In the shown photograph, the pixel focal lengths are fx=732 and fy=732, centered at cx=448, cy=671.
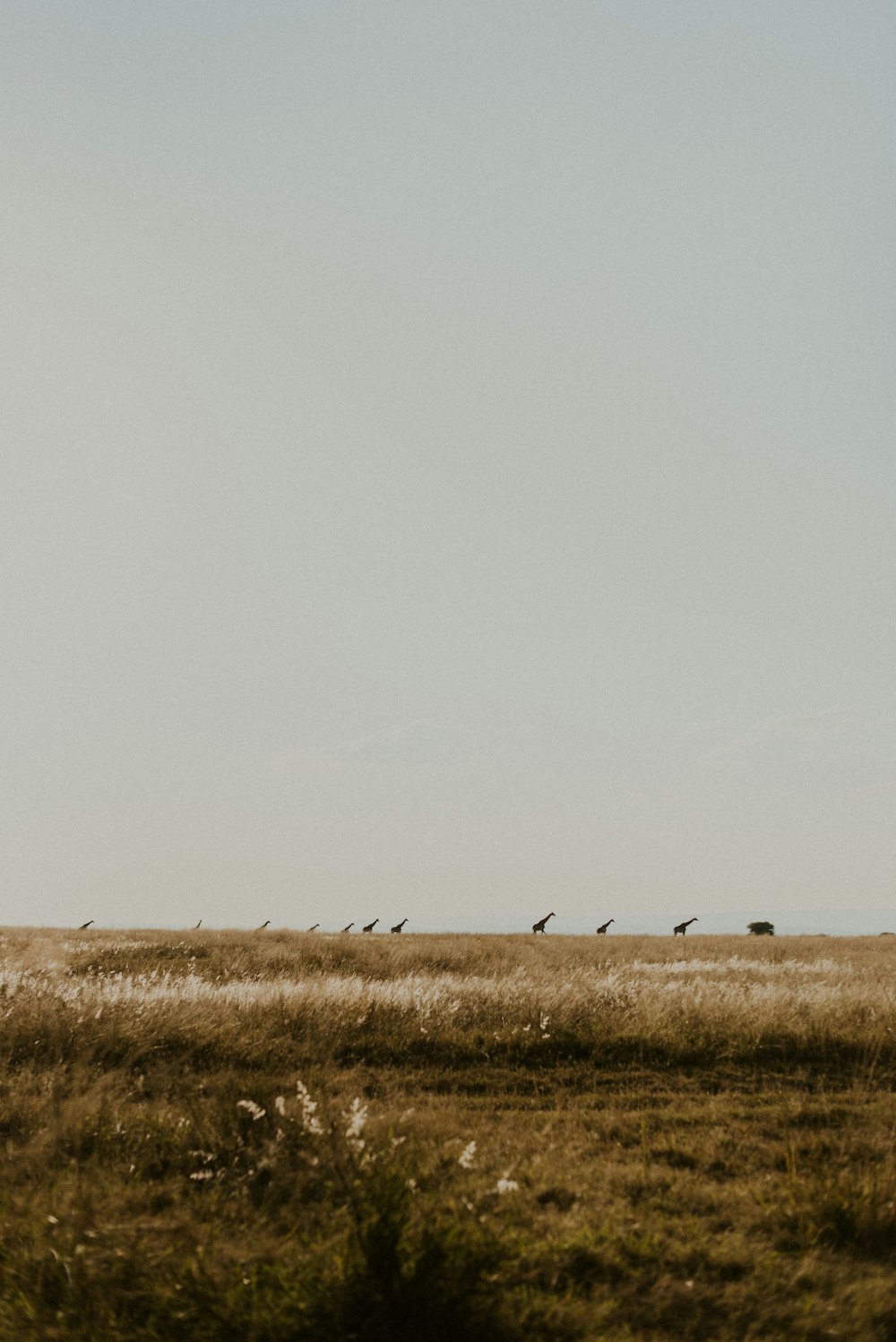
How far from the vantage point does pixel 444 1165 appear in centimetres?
517

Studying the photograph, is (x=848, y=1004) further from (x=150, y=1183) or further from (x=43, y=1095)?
(x=43, y=1095)

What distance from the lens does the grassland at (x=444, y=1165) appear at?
3.52 m

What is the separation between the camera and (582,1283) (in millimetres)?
3791

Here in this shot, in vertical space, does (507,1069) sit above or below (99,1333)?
below

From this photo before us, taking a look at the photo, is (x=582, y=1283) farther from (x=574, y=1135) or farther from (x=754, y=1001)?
(x=754, y=1001)

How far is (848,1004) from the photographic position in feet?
32.8

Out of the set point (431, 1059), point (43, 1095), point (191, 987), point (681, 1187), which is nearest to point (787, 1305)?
point (681, 1187)

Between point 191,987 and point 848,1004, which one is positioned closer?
point 848,1004

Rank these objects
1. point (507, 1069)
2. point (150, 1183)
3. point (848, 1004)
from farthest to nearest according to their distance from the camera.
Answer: point (848, 1004) → point (507, 1069) → point (150, 1183)

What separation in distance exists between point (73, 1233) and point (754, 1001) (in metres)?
9.26

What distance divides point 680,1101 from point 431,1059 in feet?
9.44

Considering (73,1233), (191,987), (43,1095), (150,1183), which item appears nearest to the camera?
(73,1233)

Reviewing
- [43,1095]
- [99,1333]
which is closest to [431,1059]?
[43,1095]

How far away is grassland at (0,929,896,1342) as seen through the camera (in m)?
3.52
